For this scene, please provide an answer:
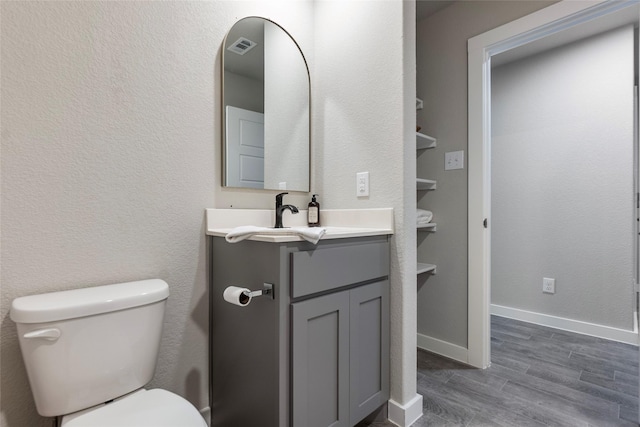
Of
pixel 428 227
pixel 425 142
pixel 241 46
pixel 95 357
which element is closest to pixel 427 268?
pixel 428 227

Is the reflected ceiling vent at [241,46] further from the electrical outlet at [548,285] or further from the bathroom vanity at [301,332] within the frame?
the electrical outlet at [548,285]

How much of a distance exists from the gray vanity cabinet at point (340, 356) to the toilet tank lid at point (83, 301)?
0.49m

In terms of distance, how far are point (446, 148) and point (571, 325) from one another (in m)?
1.88

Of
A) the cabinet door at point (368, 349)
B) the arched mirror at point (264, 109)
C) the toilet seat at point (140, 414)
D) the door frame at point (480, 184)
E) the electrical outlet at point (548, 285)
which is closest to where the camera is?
the toilet seat at point (140, 414)

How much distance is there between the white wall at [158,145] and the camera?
0.99 metres

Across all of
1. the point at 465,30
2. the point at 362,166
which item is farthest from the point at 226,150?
the point at 465,30

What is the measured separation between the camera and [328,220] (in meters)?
1.71

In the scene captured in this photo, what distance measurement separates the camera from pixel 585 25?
232 cm

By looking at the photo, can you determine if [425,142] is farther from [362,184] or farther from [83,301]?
[83,301]

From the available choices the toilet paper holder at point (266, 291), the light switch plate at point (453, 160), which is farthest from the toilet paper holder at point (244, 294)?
the light switch plate at point (453, 160)

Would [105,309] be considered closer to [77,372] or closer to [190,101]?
[77,372]

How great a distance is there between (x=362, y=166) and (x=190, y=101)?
33.2 inches

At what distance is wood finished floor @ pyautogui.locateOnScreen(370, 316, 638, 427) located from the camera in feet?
4.80

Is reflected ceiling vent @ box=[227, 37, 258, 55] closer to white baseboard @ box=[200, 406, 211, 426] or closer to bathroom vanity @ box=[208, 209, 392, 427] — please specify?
bathroom vanity @ box=[208, 209, 392, 427]
